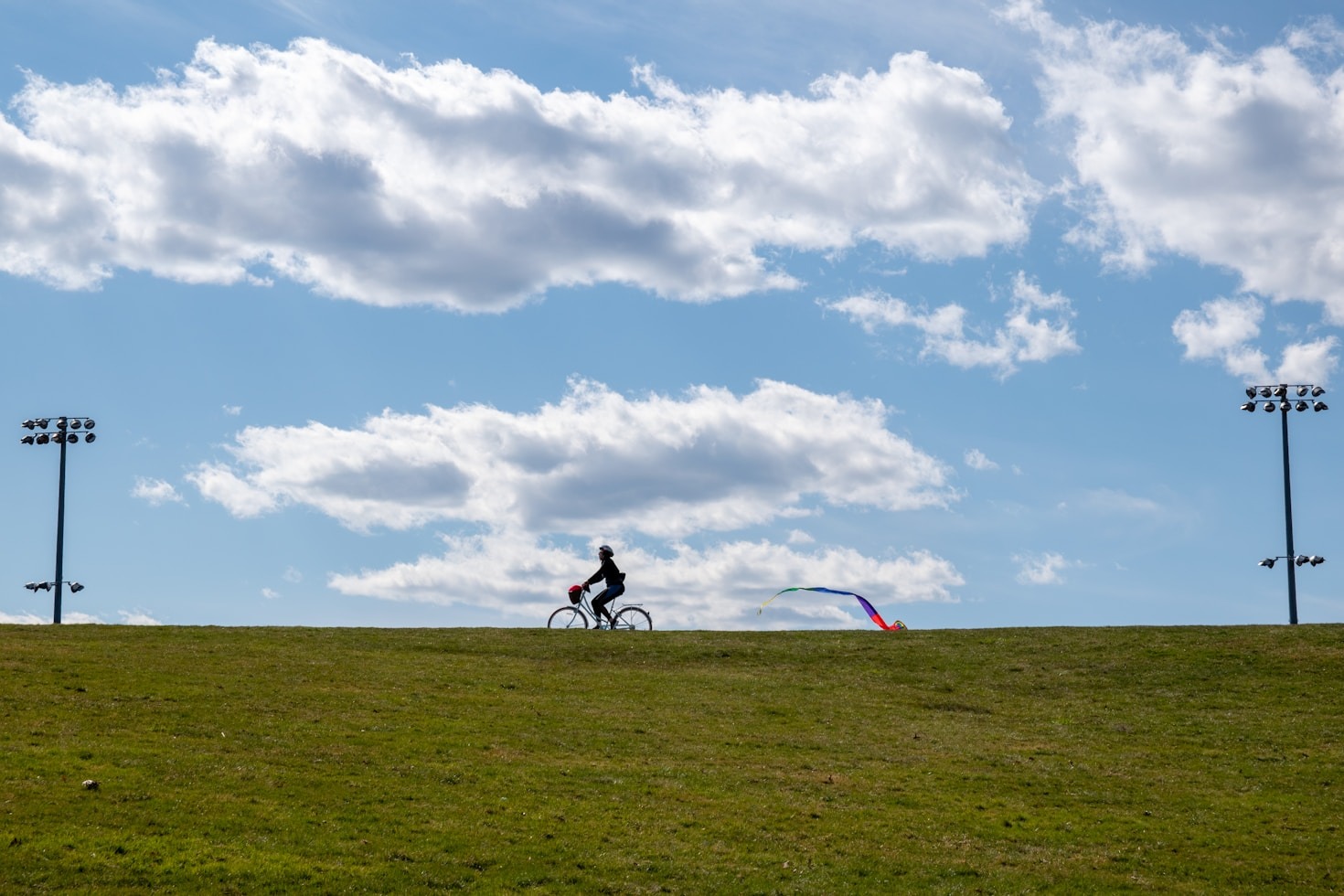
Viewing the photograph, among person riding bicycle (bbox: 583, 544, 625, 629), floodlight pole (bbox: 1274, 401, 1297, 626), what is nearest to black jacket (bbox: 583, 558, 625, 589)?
person riding bicycle (bbox: 583, 544, 625, 629)

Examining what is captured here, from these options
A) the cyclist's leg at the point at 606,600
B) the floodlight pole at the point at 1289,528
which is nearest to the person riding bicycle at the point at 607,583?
the cyclist's leg at the point at 606,600

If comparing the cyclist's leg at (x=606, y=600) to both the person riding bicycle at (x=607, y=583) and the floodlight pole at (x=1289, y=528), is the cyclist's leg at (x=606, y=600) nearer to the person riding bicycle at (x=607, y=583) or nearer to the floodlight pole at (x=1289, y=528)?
the person riding bicycle at (x=607, y=583)

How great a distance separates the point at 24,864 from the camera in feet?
70.4

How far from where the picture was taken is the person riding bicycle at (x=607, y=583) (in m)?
46.1

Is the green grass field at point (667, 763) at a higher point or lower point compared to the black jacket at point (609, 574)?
lower

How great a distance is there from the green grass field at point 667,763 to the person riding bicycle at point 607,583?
4.82 ft

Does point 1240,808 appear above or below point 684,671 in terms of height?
below

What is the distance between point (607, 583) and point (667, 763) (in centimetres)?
1664

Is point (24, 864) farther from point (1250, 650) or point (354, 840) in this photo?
point (1250, 650)

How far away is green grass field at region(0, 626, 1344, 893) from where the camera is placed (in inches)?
922

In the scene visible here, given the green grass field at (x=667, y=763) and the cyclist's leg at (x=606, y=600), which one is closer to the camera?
the green grass field at (x=667, y=763)

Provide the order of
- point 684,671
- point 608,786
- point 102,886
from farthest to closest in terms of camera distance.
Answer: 1. point 684,671
2. point 608,786
3. point 102,886

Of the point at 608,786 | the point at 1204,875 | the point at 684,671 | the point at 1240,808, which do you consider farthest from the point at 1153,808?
the point at 684,671

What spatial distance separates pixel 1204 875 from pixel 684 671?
18.8 meters
